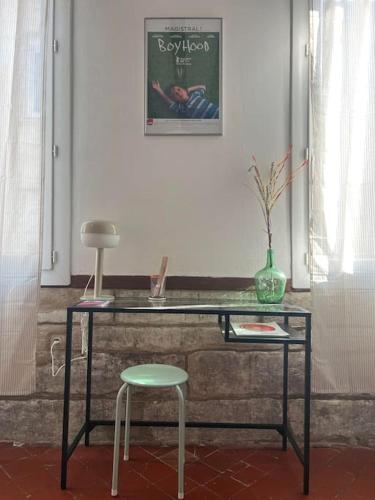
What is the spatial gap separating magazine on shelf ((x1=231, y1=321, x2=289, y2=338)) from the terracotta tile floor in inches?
30.5

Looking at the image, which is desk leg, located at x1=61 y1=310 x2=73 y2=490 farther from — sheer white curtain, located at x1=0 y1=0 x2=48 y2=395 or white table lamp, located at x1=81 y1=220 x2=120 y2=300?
sheer white curtain, located at x1=0 y1=0 x2=48 y2=395

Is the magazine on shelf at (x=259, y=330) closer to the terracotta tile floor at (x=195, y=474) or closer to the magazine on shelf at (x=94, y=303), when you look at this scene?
the magazine on shelf at (x=94, y=303)

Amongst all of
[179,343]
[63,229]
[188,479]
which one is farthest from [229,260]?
[188,479]

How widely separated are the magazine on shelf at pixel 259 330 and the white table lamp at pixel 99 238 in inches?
28.9

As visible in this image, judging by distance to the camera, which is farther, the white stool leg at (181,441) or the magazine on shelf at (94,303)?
the magazine on shelf at (94,303)

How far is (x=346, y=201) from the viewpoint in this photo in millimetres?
2121

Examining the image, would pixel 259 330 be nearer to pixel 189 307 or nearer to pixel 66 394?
pixel 189 307

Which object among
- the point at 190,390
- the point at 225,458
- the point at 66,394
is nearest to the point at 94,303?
the point at 66,394

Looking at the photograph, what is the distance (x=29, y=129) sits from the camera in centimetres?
214

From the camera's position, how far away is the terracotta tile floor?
Answer: 181 cm

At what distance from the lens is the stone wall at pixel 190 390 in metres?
2.27

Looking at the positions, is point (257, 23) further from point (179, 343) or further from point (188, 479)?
point (188, 479)

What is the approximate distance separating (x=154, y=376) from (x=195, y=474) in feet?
2.00

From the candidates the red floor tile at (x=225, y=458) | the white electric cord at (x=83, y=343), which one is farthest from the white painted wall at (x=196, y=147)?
the red floor tile at (x=225, y=458)
